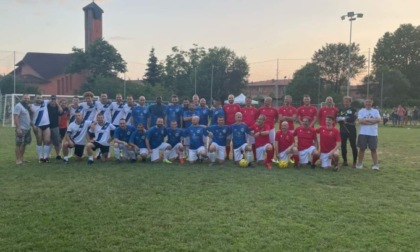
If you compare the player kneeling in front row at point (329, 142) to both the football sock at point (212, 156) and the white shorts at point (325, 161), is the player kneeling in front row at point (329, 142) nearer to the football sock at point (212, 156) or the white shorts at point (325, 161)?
the white shorts at point (325, 161)

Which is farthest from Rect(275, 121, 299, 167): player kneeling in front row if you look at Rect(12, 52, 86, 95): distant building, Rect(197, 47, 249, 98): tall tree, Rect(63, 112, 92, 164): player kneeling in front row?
Rect(12, 52, 86, 95): distant building

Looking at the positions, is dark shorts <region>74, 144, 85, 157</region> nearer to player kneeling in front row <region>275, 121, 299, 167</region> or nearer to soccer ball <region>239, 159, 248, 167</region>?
soccer ball <region>239, 159, 248, 167</region>

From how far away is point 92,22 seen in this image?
233 feet

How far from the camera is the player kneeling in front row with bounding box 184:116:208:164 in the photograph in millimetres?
9828

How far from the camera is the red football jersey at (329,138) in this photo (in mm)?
9273

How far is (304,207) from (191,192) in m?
1.91

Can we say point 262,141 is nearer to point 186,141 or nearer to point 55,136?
point 186,141

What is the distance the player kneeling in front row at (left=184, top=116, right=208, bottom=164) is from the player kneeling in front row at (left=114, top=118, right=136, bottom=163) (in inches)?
58.5

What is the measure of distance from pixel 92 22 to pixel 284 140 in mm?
68607

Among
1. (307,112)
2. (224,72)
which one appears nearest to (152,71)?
(224,72)

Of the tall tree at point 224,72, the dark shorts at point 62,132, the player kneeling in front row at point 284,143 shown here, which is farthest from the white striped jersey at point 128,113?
the tall tree at point 224,72

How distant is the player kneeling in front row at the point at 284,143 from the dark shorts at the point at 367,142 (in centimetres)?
164

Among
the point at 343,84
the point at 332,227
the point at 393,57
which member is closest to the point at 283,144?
the point at 332,227

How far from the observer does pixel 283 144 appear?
9641mm
